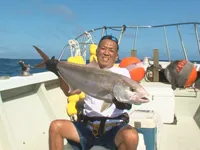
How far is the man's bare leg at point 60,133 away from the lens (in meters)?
2.83

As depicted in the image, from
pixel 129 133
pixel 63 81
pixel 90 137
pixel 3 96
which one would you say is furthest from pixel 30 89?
pixel 129 133

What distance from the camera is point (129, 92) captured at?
2.36m

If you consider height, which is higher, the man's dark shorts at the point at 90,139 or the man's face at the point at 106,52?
the man's face at the point at 106,52

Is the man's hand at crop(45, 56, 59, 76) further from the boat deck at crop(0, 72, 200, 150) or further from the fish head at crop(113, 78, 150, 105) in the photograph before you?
the boat deck at crop(0, 72, 200, 150)

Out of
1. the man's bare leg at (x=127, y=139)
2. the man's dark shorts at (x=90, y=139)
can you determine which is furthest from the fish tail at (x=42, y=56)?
the man's bare leg at (x=127, y=139)

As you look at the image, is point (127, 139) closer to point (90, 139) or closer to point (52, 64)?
point (90, 139)

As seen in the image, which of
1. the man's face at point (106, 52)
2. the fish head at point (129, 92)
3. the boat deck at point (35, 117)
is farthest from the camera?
the boat deck at point (35, 117)

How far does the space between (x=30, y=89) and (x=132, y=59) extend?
6.97ft

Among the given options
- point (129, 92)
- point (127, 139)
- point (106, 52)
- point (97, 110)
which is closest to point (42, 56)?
point (106, 52)

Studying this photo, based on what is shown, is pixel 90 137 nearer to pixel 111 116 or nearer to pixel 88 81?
pixel 111 116

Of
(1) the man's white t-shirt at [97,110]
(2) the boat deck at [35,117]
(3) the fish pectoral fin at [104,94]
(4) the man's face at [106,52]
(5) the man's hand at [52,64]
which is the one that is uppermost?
(4) the man's face at [106,52]

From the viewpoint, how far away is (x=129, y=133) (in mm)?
2658

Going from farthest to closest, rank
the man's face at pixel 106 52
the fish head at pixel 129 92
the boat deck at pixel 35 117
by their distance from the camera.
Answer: the boat deck at pixel 35 117 → the man's face at pixel 106 52 → the fish head at pixel 129 92

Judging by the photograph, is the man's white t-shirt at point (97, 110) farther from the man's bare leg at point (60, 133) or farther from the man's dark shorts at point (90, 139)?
the man's bare leg at point (60, 133)
